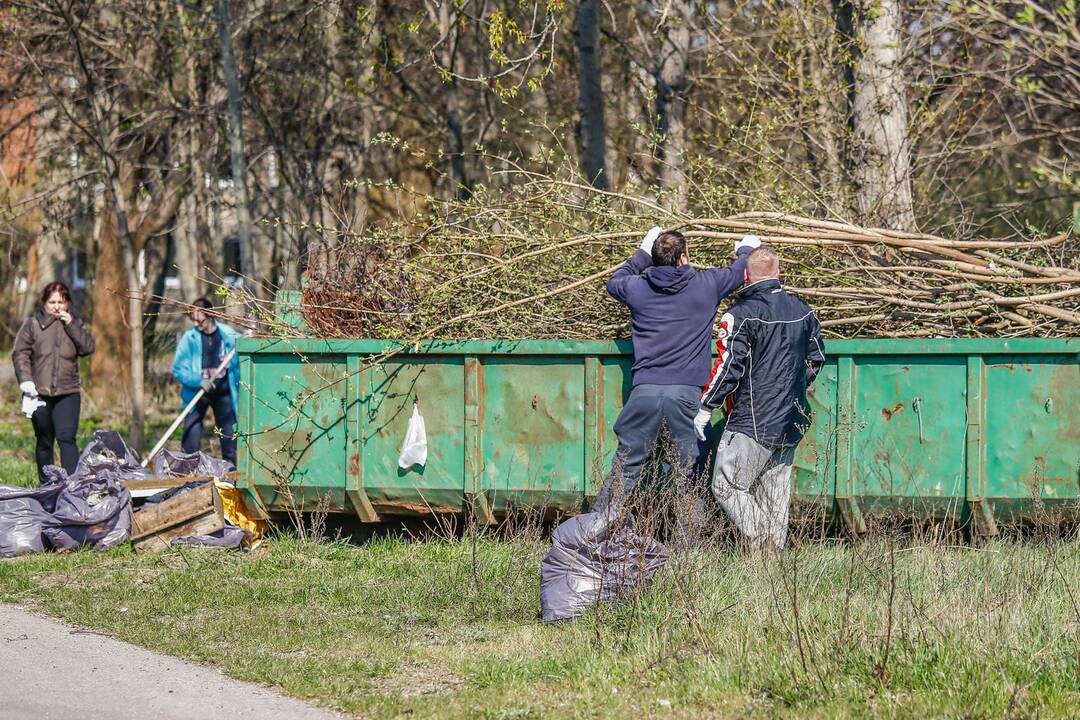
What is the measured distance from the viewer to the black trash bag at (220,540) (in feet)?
25.1

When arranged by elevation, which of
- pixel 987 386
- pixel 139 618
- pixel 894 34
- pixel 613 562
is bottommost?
A: pixel 139 618

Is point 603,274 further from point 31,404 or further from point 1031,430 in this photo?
point 31,404

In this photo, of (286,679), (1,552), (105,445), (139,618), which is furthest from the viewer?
(105,445)

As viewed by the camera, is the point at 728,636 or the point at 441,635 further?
the point at 441,635

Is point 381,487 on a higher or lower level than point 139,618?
higher

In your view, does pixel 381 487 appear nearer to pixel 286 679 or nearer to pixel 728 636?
pixel 286 679

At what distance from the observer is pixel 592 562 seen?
560 centimetres

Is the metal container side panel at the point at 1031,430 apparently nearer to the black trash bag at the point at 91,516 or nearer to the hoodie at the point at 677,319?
the hoodie at the point at 677,319

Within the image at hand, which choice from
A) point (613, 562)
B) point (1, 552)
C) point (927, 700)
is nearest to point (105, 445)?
point (1, 552)

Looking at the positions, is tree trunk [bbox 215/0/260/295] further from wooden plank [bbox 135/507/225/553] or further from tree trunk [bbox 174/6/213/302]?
wooden plank [bbox 135/507/225/553]

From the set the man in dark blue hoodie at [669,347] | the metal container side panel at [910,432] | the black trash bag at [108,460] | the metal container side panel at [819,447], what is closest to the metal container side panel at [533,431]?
the man in dark blue hoodie at [669,347]

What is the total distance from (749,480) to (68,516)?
4.29 m

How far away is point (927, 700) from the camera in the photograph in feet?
14.1

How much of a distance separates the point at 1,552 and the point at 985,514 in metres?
5.85
